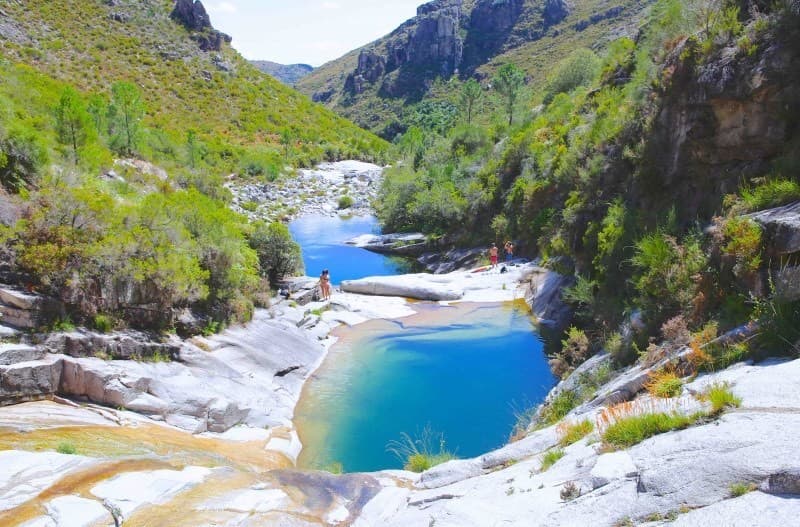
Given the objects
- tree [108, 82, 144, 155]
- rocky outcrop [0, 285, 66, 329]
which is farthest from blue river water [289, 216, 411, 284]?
rocky outcrop [0, 285, 66, 329]

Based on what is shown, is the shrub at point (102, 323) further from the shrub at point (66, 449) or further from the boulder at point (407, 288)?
the boulder at point (407, 288)

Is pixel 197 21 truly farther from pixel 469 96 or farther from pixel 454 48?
pixel 454 48

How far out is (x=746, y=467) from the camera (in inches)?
170

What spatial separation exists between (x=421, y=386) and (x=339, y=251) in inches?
941

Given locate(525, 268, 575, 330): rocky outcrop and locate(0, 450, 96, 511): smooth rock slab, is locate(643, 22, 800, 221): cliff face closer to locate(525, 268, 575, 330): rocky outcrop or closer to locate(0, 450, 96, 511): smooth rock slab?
locate(525, 268, 575, 330): rocky outcrop

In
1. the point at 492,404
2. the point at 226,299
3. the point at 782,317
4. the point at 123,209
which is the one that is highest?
the point at 123,209

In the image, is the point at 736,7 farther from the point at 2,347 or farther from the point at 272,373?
the point at 2,347

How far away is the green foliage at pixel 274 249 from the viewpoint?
21547mm

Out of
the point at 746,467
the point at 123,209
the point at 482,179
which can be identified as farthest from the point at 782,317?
the point at 482,179

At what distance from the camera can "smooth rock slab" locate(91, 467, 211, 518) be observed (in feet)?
23.6

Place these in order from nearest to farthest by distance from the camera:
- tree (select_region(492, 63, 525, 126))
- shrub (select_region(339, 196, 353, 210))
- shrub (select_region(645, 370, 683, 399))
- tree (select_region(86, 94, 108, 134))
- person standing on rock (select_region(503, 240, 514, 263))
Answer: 1. shrub (select_region(645, 370, 683, 399))
2. person standing on rock (select_region(503, 240, 514, 263))
3. tree (select_region(86, 94, 108, 134))
4. tree (select_region(492, 63, 525, 126))
5. shrub (select_region(339, 196, 353, 210))

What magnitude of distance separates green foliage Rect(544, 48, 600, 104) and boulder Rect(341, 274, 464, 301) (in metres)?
24.0

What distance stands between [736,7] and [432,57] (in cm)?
13831

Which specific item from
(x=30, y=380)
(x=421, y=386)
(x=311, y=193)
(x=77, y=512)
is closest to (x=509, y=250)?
(x=421, y=386)
